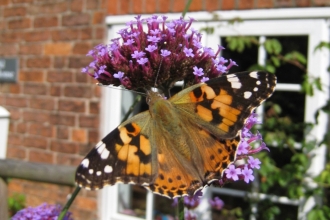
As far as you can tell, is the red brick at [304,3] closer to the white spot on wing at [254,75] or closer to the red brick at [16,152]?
the white spot on wing at [254,75]

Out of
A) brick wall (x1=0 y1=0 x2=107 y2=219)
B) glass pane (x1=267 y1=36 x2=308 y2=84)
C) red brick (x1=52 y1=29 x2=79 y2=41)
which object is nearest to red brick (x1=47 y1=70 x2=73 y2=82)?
brick wall (x1=0 y1=0 x2=107 y2=219)

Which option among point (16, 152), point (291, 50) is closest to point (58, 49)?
point (16, 152)

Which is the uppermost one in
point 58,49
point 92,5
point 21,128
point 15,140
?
point 92,5

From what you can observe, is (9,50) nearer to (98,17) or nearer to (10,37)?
(10,37)

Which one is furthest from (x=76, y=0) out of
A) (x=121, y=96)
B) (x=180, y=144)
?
(x=180, y=144)

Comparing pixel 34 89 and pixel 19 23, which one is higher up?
pixel 19 23

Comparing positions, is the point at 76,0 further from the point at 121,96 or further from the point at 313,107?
the point at 313,107
